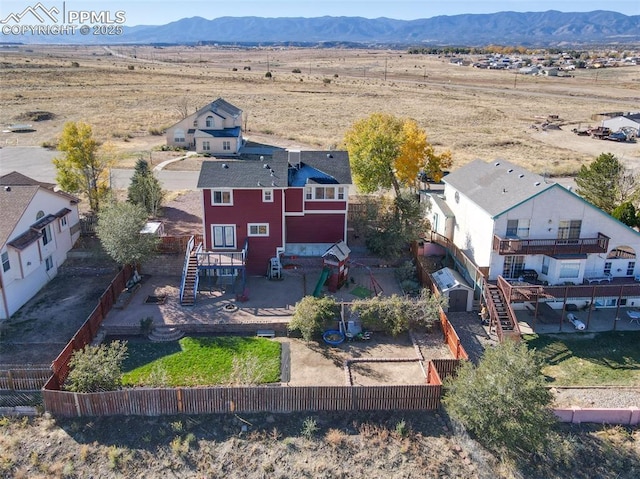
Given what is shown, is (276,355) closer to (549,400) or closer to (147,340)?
(147,340)

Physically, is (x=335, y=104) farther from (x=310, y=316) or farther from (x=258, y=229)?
(x=310, y=316)

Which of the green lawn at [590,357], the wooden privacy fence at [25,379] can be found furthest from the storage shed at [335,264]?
the wooden privacy fence at [25,379]

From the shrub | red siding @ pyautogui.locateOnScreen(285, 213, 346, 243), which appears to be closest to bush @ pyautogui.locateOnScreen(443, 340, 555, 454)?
the shrub

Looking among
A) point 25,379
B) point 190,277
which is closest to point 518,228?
point 190,277

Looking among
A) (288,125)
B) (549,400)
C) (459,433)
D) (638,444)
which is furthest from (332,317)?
(288,125)

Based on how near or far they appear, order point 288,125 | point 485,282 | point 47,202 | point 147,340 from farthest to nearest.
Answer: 1. point 288,125
2. point 47,202
3. point 485,282
4. point 147,340

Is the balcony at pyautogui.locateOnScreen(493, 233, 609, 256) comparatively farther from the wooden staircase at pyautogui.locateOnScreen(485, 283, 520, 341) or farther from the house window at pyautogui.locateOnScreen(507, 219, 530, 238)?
the wooden staircase at pyautogui.locateOnScreen(485, 283, 520, 341)
